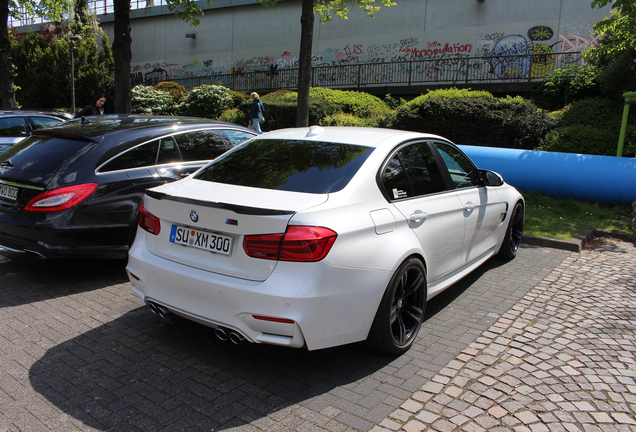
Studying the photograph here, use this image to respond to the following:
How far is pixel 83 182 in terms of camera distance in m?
4.84

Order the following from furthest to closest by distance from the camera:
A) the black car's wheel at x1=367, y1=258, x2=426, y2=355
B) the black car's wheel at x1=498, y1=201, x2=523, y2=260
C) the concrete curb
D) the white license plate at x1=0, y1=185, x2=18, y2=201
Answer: the concrete curb → the black car's wheel at x1=498, y1=201, x2=523, y2=260 → the white license plate at x1=0, y1=185, x2=18, y2=201 → the black car's wheel at x1=367, y1=258, x2=426, y2=355

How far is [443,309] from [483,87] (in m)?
16.9

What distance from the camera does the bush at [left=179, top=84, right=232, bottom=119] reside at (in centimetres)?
2070

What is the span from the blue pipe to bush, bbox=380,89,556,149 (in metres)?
2.47

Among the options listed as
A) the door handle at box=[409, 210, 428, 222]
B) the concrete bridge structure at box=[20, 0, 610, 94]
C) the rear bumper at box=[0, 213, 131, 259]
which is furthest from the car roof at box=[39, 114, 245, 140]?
the concrete bridge structure at box=[20, 0, 610, 94]

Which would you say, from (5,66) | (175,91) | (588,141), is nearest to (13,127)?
(5,66)

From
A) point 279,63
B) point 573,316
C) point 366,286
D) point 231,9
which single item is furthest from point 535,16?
point 366,286

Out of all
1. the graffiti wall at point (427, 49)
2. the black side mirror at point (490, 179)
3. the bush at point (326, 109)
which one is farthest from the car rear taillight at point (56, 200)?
the graffiti wall at point (427, 49)

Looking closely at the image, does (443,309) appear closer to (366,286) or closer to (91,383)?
(366,286)

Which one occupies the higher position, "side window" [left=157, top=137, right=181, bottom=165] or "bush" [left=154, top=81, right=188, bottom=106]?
"bush" [left=154, top=81, right=188, bottom=106]

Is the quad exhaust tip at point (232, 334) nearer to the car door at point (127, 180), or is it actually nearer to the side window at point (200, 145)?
the car door at point (127, 180)

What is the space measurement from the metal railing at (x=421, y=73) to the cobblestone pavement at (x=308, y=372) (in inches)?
600

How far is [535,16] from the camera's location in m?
21.2

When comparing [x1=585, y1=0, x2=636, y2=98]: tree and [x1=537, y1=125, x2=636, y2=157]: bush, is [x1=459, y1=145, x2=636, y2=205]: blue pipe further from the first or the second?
[x1=585, y1=0, x2=636, y2=98]: tree
